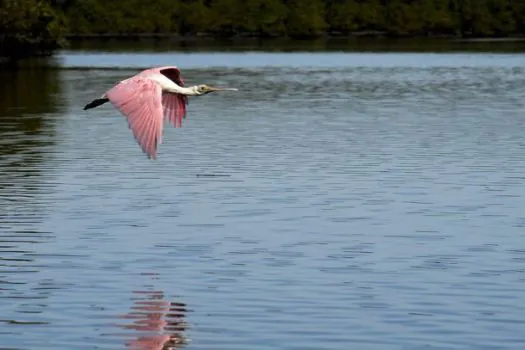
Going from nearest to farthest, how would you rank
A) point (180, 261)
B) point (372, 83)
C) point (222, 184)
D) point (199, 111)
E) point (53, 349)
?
point (53, 349), point (180, 261), point (222, 184), point (199, 111), point (372, 83)

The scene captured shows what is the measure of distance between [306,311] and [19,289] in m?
3.53

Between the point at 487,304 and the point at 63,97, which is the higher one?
the point at 487,304

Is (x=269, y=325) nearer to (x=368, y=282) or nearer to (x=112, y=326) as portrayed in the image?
(x=112, y=326)

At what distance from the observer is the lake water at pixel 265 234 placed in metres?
19.4

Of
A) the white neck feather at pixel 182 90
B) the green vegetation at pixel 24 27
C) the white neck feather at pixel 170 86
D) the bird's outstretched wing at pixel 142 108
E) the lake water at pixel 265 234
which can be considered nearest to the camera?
the lake water at pixel 265 234

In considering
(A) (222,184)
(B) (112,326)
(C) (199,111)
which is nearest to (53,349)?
(B) (112,326)

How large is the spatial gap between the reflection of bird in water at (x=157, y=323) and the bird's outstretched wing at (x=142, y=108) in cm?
169

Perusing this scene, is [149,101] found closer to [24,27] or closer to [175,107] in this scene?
[175,107]

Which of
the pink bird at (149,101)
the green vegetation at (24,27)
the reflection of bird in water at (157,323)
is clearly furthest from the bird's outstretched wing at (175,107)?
the green vegetation at (24,27)

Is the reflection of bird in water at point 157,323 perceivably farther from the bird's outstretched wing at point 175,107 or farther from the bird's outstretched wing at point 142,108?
the bird's outstretched wing at point 175,107

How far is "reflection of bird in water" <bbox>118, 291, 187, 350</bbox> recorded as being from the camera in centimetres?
1853

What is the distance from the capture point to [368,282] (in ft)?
72.4

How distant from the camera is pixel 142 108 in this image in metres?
21.2

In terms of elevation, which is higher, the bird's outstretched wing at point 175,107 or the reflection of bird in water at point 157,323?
the bird's outstretched wing at point 175,107
